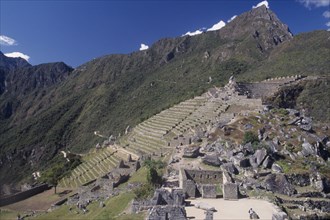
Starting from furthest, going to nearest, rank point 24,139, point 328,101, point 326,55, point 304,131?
1. point 24,139
2. point 326,55
3. point 328,101
4. point 304,131

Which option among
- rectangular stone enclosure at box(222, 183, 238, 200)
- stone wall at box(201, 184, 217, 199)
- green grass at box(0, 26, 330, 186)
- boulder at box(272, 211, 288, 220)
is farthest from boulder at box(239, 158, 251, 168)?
green grass at box(0, 26, 330, 186)

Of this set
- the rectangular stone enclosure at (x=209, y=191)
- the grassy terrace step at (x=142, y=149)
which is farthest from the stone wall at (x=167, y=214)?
the grassy terrace step at (x=142, y=149)

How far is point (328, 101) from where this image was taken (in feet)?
194

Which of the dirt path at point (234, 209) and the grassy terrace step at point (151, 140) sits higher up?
the grassy terrace step at point (151, 140)

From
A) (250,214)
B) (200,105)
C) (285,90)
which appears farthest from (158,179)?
(285,90)

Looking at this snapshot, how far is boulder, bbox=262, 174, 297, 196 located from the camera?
22.5 metres

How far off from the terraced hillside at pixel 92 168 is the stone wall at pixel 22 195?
3.07 metres

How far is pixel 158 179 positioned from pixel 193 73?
12245 centimetres

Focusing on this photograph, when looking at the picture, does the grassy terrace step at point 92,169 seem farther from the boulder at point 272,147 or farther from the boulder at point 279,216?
the boulder at point 279,216

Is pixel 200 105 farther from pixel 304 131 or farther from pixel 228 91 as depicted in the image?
pixel 304 131

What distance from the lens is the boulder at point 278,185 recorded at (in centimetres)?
2250

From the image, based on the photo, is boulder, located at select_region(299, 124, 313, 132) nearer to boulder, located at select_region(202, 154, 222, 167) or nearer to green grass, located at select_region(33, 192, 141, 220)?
boulder, located at select_region(202, 154, 222, 167)

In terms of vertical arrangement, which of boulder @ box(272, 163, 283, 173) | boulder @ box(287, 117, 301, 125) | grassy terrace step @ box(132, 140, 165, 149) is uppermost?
boulder @ box(287, 117, 301, 125)

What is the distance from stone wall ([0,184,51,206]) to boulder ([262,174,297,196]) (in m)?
28.5
